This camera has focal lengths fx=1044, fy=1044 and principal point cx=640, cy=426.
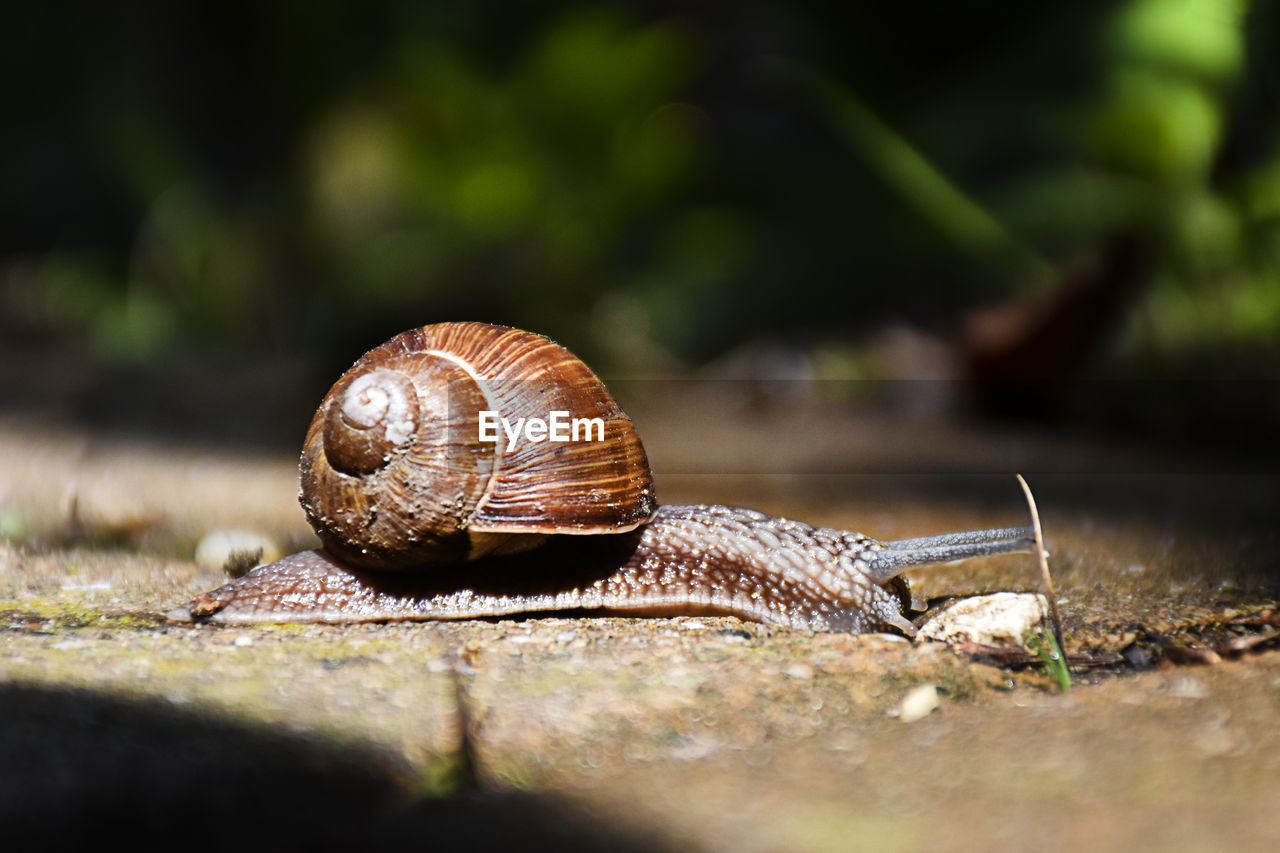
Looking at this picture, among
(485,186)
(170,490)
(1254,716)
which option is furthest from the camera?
(485,186)

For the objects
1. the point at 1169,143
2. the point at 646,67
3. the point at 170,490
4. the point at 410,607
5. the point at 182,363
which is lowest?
the point at 410,607

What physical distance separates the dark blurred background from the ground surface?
237cm

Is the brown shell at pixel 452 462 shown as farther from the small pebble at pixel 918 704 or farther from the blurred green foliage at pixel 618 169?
the blurred green foliage at pixel 618 169

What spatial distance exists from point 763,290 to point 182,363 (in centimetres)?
344

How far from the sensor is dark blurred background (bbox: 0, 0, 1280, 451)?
4289 mm

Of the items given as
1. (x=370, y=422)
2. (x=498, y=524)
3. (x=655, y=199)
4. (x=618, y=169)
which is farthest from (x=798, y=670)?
(x=655, y=199)

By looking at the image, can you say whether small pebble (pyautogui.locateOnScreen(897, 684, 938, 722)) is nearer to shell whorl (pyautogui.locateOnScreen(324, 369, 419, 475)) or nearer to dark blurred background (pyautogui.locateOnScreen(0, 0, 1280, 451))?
shell whorl (pyautogui.locateOnScreen(324, 369, 419, 475))

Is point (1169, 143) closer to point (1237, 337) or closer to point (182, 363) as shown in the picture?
point (1237, 337)

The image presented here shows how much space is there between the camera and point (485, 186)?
6.18m

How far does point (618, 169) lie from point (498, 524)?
16.1 ft

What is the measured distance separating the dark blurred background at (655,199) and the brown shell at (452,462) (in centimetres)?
241

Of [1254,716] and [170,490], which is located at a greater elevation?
[170,490]

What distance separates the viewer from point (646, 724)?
1.28 m

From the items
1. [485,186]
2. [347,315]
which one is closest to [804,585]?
[347,315]
